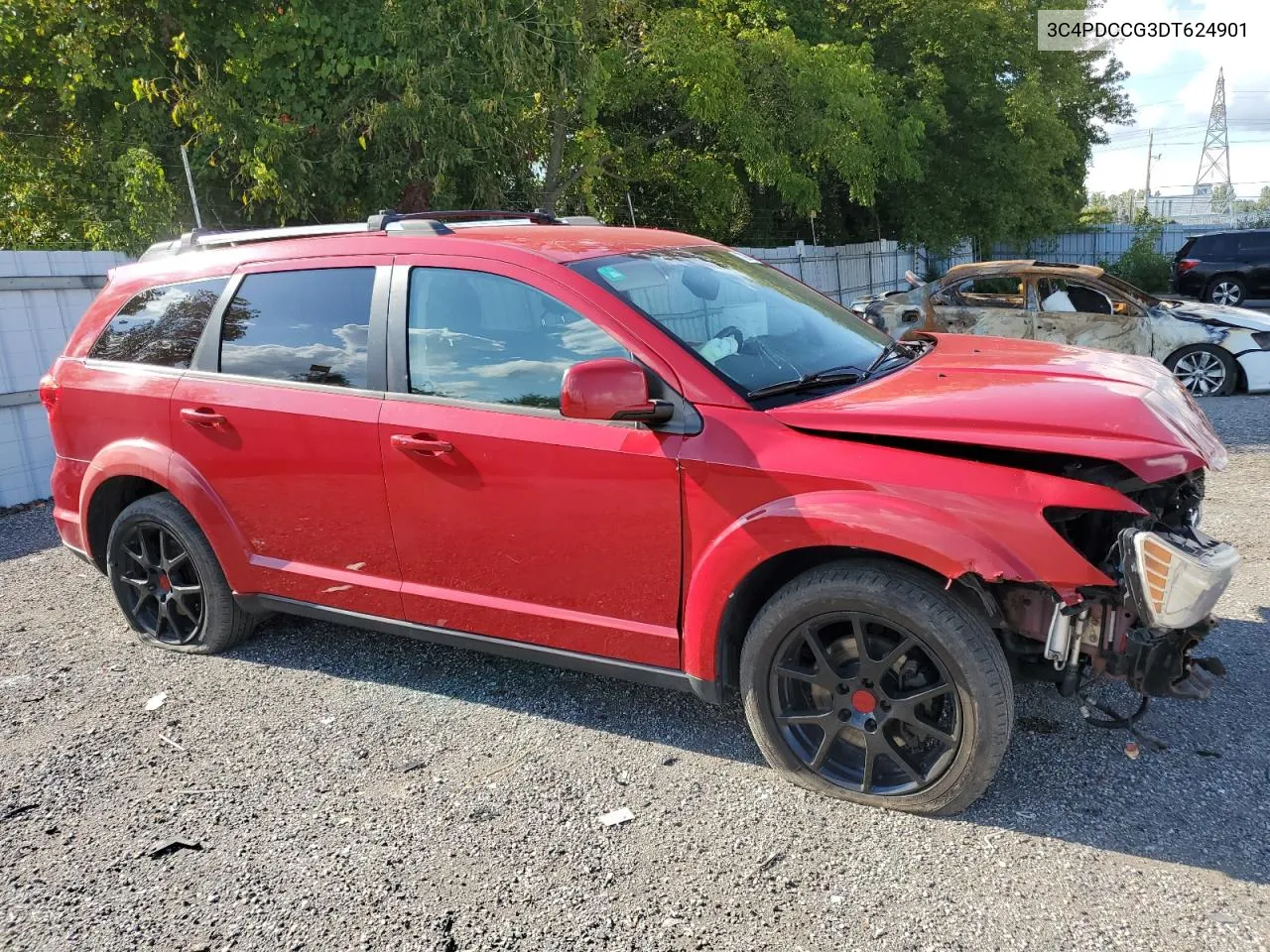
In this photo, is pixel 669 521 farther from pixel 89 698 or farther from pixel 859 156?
pixel 859 156

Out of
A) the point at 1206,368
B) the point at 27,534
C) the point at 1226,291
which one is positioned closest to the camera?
the point at 27,534

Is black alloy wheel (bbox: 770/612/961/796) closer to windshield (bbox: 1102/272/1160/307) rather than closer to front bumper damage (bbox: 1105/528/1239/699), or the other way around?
front bumper damage (bbox: 1105/528/1239/699)

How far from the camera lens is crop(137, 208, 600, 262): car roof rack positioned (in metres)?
3.96

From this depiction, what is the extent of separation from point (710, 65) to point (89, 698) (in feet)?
41.8

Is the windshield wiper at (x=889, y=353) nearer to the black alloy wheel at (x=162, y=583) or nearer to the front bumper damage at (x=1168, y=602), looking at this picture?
the front bumper damage at (x=1168, y=602)

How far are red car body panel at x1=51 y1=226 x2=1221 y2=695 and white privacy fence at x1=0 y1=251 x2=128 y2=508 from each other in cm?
410

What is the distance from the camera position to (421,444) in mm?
3582

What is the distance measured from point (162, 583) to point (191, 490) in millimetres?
658

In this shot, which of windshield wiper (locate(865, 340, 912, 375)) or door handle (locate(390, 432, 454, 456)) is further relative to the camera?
windshield wiper (locate(865, 340, 912, 375))

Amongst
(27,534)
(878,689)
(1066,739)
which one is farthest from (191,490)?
(27,534)

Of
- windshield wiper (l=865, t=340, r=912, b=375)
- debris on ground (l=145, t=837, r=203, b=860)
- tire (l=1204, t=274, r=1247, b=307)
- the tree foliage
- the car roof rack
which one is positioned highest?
the tree foliage

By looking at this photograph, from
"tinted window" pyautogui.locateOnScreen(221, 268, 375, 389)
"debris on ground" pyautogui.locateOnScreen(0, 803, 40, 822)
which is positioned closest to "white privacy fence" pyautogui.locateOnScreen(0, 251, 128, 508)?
"tinted window" pyautogui.locateOnScreen(221, 268, 375, 389)

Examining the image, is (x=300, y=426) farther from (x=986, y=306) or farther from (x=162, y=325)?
(x=986, y=306)

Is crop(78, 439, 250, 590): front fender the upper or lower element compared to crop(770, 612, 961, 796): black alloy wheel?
upper
